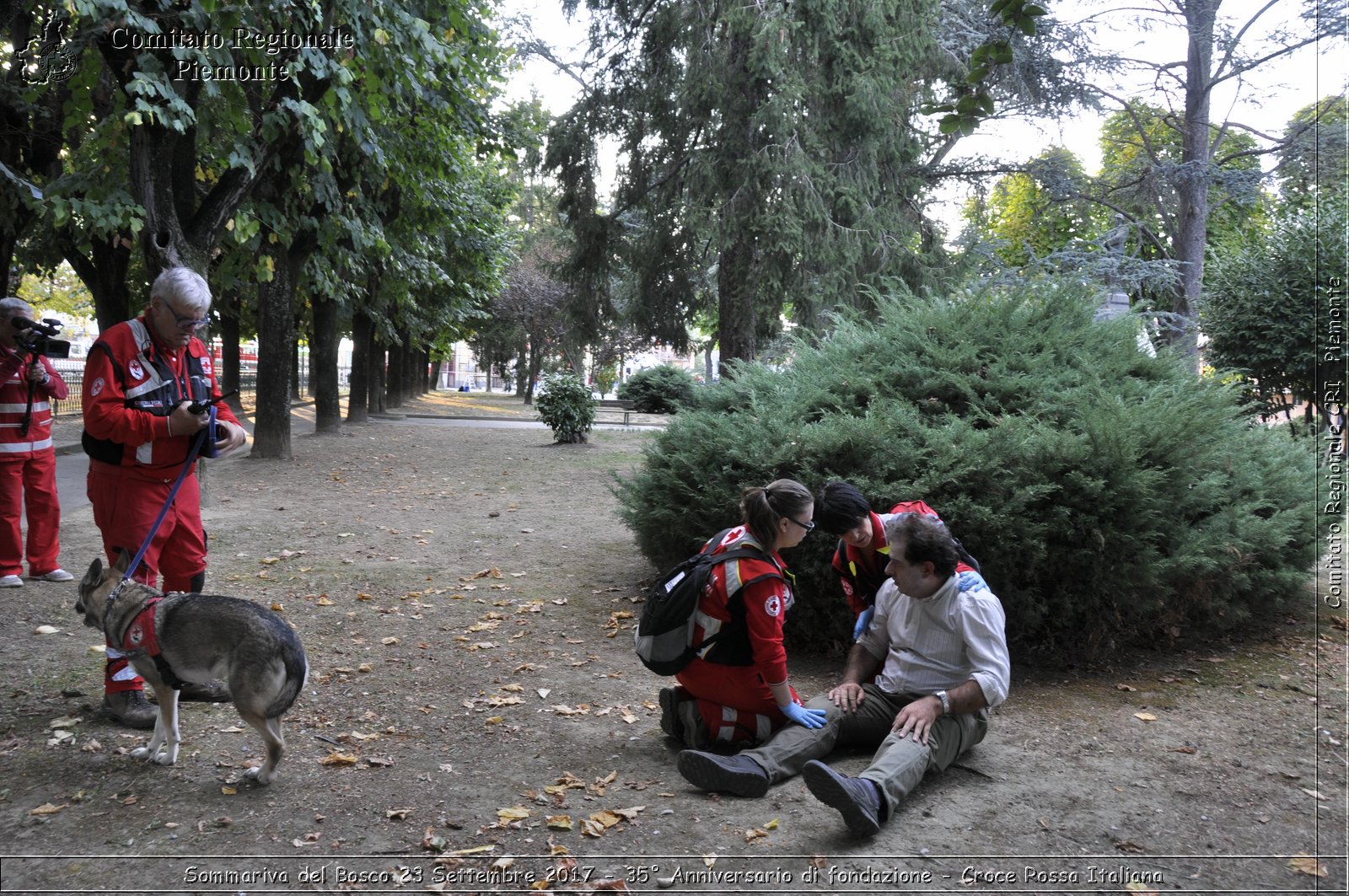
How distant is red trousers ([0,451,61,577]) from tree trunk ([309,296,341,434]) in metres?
13.6

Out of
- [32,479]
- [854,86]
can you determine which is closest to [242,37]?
[32,479]

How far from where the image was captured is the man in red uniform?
4137 mm

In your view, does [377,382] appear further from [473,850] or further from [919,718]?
[919,718]

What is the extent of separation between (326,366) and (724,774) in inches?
775

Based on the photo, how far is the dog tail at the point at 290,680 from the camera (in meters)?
3.73

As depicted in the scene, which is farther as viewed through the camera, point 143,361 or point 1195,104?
point 1195,104

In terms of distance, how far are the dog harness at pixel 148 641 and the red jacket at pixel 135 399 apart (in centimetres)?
71

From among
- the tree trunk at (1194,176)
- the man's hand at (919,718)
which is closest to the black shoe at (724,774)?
the man's hand at (919,718)

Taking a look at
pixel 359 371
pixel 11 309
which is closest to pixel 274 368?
pixel 11 309

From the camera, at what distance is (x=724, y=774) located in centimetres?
387

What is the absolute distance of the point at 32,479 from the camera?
691 centimetres

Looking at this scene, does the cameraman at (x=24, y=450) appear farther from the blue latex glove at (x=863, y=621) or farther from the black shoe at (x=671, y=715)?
the blue latex glove at (x=863, y=621)

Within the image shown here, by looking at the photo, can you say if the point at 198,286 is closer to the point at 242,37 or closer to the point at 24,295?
the point at 242,37

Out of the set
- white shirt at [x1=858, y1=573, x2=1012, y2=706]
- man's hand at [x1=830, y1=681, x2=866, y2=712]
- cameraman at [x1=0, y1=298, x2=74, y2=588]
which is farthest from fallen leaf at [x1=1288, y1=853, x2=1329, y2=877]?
cameraman at [x1=0, y1=298, x2=74, y2=588]
